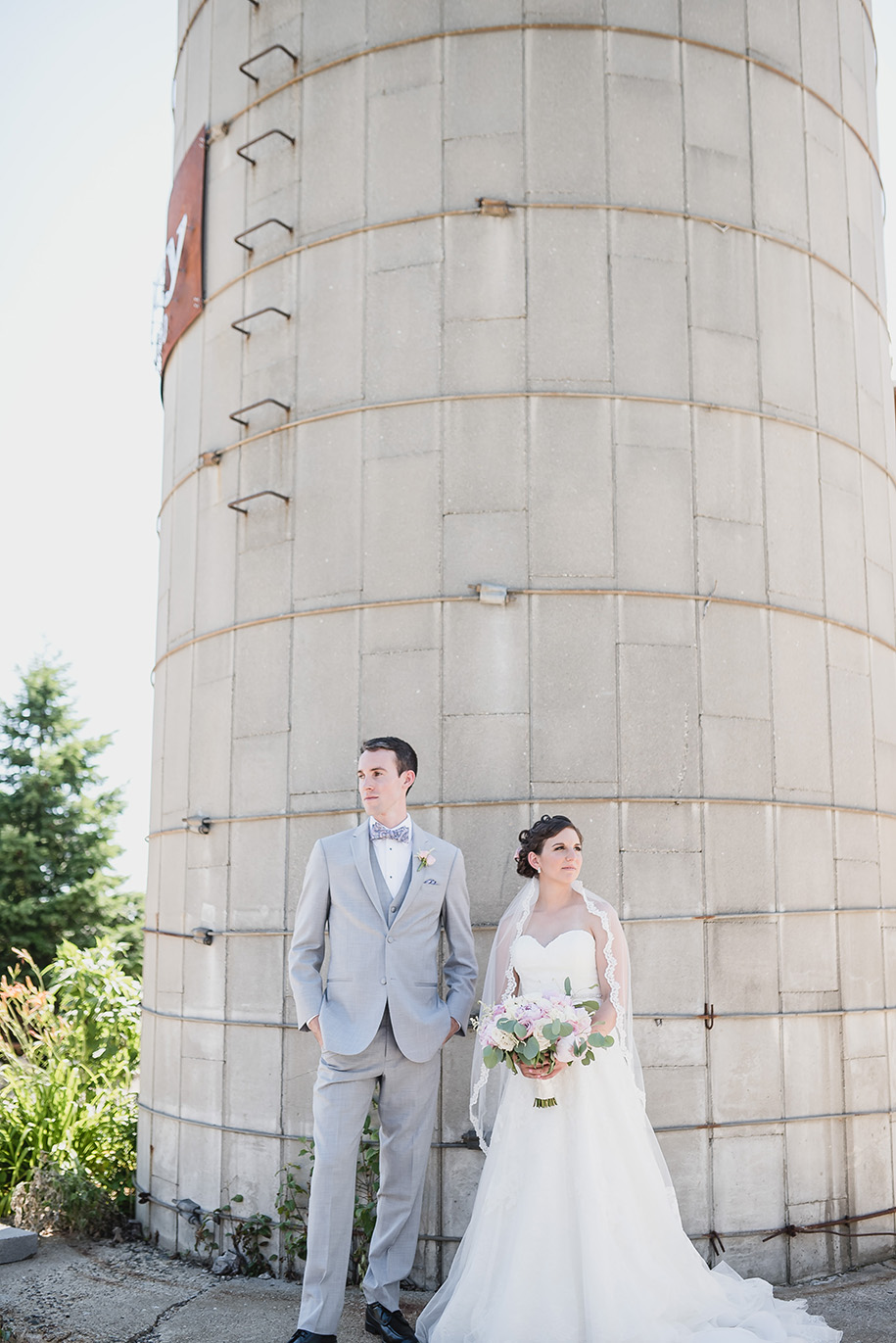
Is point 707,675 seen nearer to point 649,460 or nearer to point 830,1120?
point 649,460

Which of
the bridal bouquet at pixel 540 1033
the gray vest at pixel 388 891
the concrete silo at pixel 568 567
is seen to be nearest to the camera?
the bridal bouquet at pixel 540 1033

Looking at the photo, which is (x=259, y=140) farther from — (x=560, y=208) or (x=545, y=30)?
(x=560, y=208)

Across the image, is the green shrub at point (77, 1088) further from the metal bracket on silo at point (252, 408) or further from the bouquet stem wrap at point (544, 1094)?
the metal bracket on silo at point (252, 408)

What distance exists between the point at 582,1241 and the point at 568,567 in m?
2.88

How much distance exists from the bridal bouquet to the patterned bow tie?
29.9 inches

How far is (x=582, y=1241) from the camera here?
170 inches

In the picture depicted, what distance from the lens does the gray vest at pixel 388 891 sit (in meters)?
4.65

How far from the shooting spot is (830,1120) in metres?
5.51

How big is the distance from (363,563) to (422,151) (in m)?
2.16

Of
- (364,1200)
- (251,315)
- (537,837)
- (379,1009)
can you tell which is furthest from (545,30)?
(364,1200)

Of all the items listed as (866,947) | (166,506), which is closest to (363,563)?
(166,506)

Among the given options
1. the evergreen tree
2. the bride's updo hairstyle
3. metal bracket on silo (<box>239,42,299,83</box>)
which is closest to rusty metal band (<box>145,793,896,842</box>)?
the bride's updo hairstyle

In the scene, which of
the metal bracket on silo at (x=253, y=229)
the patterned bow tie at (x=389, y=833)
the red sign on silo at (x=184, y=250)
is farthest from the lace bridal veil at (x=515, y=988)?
the red sign on silo at (x=184, y=250)

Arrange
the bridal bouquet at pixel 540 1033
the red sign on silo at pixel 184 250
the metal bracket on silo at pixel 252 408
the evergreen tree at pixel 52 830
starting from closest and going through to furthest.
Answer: the bridal bouquet at pixel 540 1033, the metal bracket on silo at pixel 252 408, the red sign on silo at pixel 184 250, the evergreen tree at pixel 52 830
